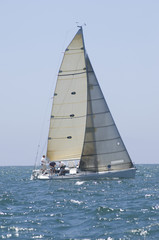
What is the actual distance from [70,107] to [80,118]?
1.33m

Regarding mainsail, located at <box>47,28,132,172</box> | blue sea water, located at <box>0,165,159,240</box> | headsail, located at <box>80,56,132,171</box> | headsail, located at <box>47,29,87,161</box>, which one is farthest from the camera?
headsail, located at <box>47,29,87,161</box>

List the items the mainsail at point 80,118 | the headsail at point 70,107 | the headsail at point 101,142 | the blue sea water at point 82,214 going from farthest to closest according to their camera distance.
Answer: the headsail at point 70,107 < the mainsail at point 80,118 < the headsail at point 101,142 < the blue sea water at point 82,214

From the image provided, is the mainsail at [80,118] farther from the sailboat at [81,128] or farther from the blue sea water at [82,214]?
the blue sea water at [82,214]

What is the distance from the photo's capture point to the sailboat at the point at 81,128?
44562 millimetres

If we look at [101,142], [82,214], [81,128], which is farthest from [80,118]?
[82,214]

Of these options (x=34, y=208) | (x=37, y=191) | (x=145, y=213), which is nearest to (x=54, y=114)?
(x=37, y=191)

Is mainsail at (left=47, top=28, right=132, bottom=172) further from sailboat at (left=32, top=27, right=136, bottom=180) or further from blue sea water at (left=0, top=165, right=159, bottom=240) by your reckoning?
blue sea water at (left=0, top=165, right=159, bottom=240)

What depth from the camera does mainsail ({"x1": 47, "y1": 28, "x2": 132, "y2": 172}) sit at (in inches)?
1766

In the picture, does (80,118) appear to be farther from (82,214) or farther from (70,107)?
(82,214)

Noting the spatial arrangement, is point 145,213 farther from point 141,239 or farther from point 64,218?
point 141,239

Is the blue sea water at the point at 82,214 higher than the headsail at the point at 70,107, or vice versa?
the headsail at the point at 70,107

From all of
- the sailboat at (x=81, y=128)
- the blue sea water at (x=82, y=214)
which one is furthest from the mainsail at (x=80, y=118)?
the blue sea water at (x=82, y=214)

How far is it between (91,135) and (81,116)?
106 inches

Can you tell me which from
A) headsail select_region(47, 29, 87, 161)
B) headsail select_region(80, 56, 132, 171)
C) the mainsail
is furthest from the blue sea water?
headsail select_region(47, 29, 87, 161)
